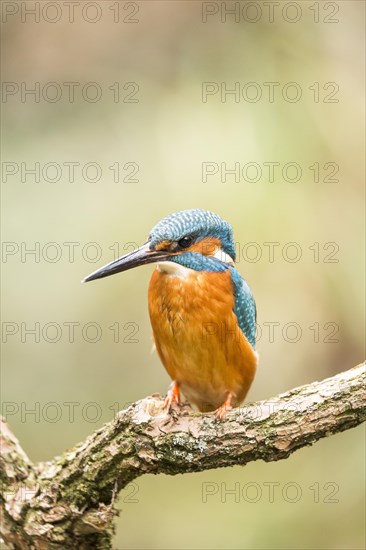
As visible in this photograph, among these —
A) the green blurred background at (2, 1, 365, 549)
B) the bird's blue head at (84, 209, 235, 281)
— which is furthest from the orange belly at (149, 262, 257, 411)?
the green blurred background at (2, 1, 365, 549)

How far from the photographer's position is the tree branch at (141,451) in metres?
3.36

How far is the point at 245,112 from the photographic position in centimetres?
546

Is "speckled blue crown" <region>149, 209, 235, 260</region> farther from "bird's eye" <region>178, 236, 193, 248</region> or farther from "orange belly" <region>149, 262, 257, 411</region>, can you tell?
"orange belly" <region>149, 262, 257, 411</region>

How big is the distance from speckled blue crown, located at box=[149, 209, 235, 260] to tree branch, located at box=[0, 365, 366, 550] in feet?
2.45

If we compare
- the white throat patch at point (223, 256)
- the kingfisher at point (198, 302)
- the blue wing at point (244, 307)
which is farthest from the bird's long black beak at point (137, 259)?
A: the blue wing at point (244, 307)

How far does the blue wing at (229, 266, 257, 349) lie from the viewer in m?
4.17

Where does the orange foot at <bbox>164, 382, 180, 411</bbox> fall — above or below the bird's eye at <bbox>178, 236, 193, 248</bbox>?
below

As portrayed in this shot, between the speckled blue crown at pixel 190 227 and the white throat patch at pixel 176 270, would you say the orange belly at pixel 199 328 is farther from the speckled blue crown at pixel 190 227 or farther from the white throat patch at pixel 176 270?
the speckled blue crown at pixel 190 227

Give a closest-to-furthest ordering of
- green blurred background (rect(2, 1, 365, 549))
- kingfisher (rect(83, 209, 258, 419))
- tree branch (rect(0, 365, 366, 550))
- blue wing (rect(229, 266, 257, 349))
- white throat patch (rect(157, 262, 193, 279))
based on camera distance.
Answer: tree branch (rect(0, 365, 366, 550))
kingfisher (rect(83, 209, 258, 419))
white throat patch (rect(157, 262, 193, 279))
blue wing (rect(229, 266, 257, 349))
green blurred background (rect(2, 1, 365, 549))

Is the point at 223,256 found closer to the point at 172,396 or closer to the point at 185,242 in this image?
the point at 185,242

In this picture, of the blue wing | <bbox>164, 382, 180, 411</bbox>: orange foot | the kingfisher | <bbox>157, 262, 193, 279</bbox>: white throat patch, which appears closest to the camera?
<bbox>164, 382, 180, 411</bbox>: orange foot

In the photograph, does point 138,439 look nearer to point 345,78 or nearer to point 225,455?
point 225,455

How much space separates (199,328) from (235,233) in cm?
104

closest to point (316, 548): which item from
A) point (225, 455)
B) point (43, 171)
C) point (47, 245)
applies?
point (225, 455)
